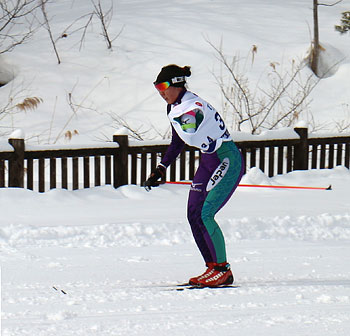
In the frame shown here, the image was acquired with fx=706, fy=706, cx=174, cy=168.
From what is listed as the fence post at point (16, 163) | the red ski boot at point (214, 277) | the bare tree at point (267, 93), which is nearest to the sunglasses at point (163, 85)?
the red ski boot at point (214, 277)

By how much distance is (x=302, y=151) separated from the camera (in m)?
11.6

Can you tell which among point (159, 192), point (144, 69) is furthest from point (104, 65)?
point (159, 192)

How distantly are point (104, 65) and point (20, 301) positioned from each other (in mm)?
14486

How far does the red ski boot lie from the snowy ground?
14 cm

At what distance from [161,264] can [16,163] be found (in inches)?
141

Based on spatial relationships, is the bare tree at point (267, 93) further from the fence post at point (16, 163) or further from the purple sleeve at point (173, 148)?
the purple sleeve at point (173, 148)

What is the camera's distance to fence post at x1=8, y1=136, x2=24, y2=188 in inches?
366

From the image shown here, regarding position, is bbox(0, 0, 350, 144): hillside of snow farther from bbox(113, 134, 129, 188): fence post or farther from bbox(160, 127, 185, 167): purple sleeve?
Answer: bbox(160, 127, 185, 167): purple sleeve

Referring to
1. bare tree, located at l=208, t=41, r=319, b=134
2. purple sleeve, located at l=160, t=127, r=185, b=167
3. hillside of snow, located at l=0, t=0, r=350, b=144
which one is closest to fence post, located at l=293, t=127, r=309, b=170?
hillside of snow, located at l=0, t=0, r=350, b=144

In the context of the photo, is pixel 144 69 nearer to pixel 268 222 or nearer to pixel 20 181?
pixel 20 181

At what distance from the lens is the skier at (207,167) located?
5621mm

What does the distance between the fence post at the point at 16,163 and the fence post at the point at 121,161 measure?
54.6 inches

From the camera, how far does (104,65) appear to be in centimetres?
1923

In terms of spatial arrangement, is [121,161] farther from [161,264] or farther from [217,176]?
[217,176]
